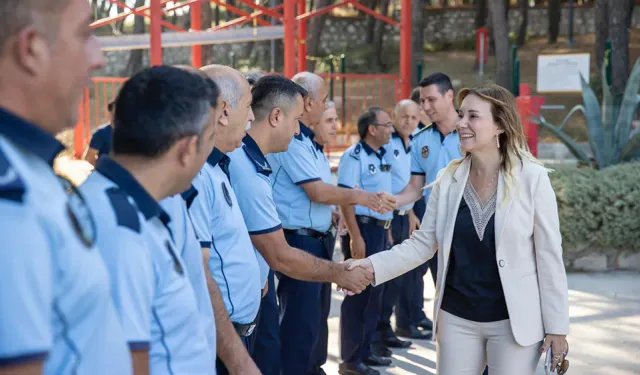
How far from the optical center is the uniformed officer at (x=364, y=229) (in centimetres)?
541

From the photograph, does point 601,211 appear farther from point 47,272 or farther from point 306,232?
point 47,272

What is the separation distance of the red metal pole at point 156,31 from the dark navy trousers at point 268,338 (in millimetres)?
7633

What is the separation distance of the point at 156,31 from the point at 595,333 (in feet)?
22.8

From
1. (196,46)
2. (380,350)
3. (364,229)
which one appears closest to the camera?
(380,350)

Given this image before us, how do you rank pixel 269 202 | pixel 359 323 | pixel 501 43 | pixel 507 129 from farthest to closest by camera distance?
pixel 501 43 → pixel 359 323 → pixel 507 129 → pixel 269 202

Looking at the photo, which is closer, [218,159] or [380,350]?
[218,159]

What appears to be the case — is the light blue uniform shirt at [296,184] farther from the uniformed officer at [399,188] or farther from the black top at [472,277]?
the uniformed officer at [399,188]

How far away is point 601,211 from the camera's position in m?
7.80

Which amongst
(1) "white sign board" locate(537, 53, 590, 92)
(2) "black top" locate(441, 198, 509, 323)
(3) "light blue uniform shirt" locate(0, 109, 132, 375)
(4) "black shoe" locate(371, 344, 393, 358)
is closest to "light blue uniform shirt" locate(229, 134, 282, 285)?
(2) "black top" locate(441, 198, 509, 323)

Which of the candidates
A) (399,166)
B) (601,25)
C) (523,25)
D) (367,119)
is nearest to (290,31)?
(399,166)

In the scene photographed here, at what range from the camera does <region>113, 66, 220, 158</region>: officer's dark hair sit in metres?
1.75

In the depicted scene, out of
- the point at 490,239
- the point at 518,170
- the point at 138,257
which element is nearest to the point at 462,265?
the point at 490,239

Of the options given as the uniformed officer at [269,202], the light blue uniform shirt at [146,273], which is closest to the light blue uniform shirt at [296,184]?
the uniformed officer at [269,202]

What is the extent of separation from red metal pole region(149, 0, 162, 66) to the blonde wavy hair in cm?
769
